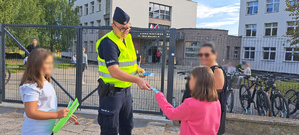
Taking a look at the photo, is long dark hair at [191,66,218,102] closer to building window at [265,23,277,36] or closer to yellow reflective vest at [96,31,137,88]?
yellow reflective vest at [96,31,137,88]

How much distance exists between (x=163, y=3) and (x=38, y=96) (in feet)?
106

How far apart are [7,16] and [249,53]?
15.9m

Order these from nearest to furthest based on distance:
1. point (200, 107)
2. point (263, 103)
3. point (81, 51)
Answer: point (200, 107)
point (81, 51)
point (263, 103)

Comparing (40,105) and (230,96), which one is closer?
(40,105)

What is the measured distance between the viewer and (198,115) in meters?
2.05

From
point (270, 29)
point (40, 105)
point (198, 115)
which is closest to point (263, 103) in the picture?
point (198, 115)

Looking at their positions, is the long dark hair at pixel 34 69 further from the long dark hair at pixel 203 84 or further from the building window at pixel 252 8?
the building window at pixel 252 8

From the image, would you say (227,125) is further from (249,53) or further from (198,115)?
(249,53)

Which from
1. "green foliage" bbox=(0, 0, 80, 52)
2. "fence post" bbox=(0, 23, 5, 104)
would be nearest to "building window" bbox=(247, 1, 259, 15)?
"green foliage" bbox=(0, 0, 80, 52)

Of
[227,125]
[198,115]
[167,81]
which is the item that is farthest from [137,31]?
[198,115]

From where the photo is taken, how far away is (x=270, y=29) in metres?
26.7

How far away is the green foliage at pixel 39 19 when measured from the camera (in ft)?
17.1

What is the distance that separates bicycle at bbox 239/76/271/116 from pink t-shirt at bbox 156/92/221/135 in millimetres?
4117

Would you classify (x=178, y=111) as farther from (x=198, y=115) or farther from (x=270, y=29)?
(x=270, y=29)
